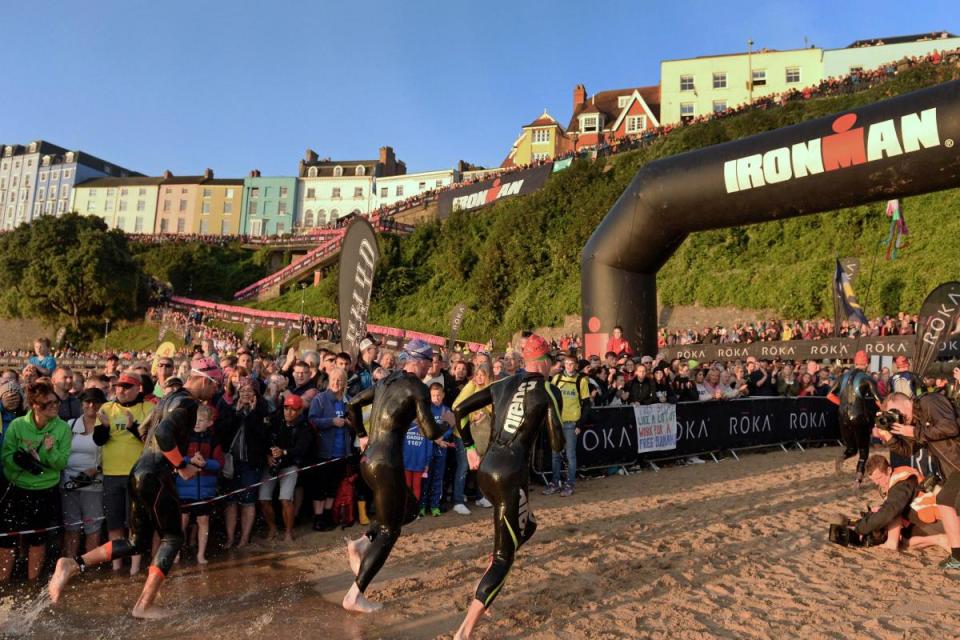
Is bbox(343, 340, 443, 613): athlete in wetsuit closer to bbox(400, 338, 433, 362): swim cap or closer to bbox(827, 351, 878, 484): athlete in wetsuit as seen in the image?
bbox(400, 338, 433, 362): swim cap

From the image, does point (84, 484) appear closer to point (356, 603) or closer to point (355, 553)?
point (355, 553)

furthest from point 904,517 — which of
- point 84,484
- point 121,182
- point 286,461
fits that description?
point 121,182

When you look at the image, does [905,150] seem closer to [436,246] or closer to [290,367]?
[290,367]

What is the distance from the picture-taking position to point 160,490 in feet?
14.9

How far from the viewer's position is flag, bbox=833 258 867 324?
18.1 meters

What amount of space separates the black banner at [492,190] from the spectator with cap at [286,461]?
103 feet

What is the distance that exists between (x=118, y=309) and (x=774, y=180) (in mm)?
44770

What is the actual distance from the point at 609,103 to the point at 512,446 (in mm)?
56637

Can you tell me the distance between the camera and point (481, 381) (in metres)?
7.72

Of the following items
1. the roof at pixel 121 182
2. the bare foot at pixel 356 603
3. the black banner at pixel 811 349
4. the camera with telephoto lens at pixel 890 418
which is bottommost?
the bare foot at pixel 356 603

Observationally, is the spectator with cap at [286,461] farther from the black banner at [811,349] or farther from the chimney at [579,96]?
the chimney at [579,96]

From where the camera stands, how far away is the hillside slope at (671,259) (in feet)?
75.3

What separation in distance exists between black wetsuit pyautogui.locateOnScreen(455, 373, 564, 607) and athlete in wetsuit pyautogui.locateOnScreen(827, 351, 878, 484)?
716cm

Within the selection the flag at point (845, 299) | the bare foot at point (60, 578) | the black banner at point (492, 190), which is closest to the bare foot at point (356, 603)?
the bare foot at point (60, 578)
